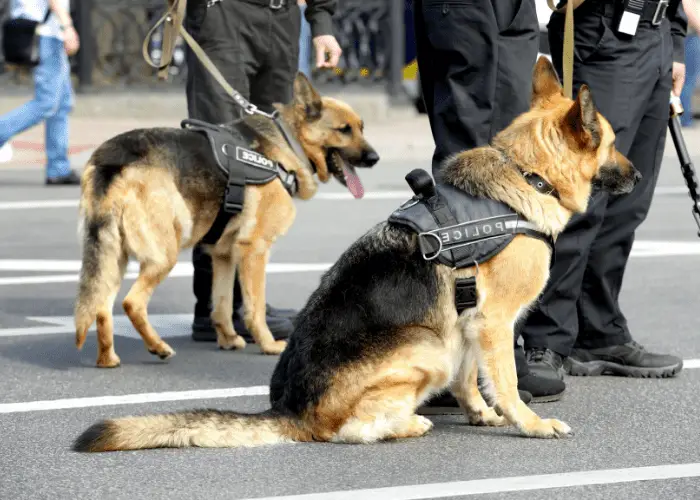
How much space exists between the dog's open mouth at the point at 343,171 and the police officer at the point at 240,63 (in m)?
0.49

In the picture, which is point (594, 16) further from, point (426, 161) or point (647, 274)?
point (426, 161)

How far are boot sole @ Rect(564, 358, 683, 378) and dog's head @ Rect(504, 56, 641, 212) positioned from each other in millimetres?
1245

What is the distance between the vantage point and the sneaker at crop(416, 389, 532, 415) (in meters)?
5.48

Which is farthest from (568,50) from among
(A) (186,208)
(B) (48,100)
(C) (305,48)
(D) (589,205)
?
(C) (305,48)

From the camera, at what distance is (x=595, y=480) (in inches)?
180

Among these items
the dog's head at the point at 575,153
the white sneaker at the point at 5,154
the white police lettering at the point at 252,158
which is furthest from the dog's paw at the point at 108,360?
the white sneaker at the point at 5,154

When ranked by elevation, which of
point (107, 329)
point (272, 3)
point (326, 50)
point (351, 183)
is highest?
point (272, 3)

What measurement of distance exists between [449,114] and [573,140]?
2.57ft

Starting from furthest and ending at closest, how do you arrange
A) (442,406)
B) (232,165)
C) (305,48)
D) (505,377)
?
1. (305,48)
2. (232,165)
3. (442,406)
4. (505,377)

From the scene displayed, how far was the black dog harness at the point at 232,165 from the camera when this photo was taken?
6395 mm

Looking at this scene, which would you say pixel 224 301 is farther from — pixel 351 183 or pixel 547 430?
pixel 547 430

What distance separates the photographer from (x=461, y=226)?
16.1 feet

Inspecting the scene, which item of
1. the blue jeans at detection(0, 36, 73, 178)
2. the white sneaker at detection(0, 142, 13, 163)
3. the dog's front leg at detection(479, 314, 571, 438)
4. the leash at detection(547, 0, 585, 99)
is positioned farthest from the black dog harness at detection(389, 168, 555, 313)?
Answer: the white sneaker at detection(0, 142, 13, 163)

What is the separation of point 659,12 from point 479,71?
88 cm
